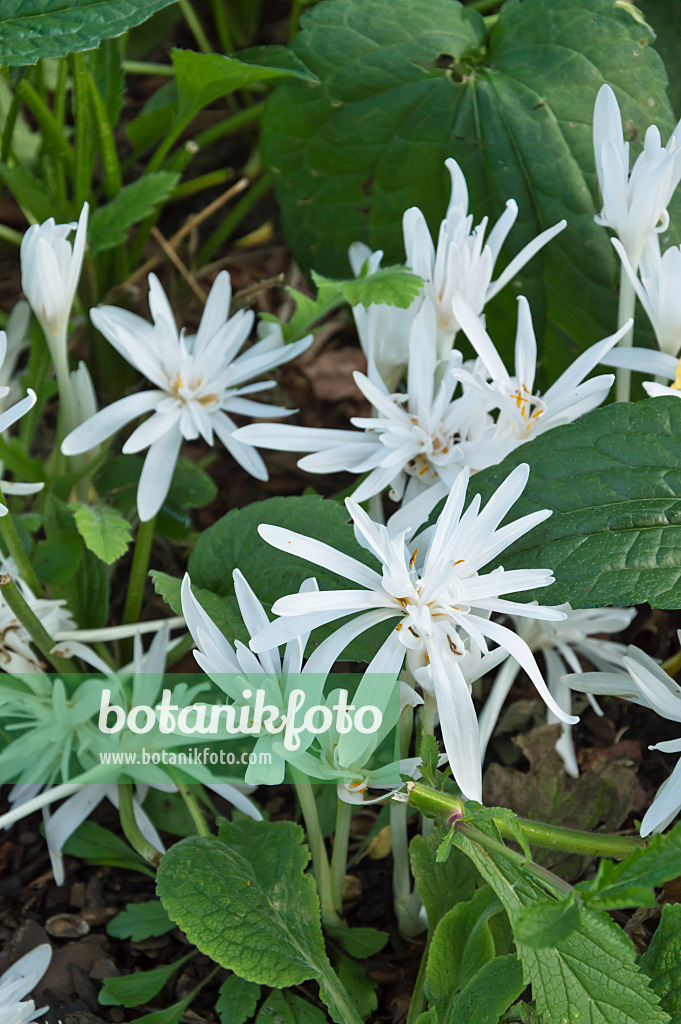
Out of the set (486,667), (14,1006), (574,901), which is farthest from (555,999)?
(14,1006)

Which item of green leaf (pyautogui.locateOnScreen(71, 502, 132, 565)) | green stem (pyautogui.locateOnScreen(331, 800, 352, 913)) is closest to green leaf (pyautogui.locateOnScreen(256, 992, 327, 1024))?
green stem (pyautogui.locateOnScreen(331, 800, 352, 913))

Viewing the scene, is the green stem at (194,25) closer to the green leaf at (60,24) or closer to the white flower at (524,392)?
the green leaf at (60,24)

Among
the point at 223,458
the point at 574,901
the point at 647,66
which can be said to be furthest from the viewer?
the point at 223,458

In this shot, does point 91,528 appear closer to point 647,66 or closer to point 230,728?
point 230,728

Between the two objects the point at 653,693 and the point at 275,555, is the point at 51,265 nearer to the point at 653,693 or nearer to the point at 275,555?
the point at 275,555

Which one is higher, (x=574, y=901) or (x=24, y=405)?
(x=24, y=405)

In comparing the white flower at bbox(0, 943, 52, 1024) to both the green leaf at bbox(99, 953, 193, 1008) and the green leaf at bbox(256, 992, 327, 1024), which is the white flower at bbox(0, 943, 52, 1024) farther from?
the green leaf at bbox(256, 992, 327, 1024)
